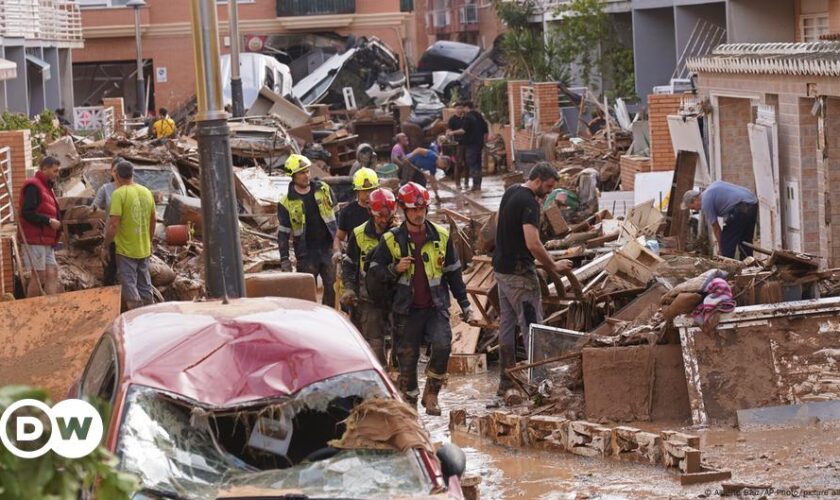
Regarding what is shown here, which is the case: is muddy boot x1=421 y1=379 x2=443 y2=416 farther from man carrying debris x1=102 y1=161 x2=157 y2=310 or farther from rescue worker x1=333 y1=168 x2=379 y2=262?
man carrying debris x1=102 y1=161 x2=157 y2=310

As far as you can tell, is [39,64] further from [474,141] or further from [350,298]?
[350,298]

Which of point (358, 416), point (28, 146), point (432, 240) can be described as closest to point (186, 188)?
point (28, 146)

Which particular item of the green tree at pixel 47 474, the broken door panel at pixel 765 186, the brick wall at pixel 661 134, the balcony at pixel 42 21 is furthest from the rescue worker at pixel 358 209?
the balcony at pixel 42 21

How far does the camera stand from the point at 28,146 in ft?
60.8

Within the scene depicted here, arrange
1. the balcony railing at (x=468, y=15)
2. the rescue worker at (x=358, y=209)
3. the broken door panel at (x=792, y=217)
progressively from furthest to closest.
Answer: the balcony railing at (x=468, y=15)
the broken door panel at (x=792, y=217)
the rescue worker at (x=358, y=209)

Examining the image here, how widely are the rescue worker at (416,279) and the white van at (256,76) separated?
92.3 ft

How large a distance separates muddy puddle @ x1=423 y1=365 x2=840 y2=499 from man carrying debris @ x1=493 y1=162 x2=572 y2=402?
1.57 metres

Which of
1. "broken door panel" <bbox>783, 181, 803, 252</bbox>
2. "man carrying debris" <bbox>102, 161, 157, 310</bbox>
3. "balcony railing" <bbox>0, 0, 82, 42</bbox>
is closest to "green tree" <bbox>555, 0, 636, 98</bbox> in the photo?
"balcony railing" <bbox>0, 0, 82, 42</bbox>

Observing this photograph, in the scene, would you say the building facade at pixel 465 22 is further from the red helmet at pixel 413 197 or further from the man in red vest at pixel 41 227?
the red helmet at pixel 413 197

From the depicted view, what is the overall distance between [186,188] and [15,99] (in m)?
16.4

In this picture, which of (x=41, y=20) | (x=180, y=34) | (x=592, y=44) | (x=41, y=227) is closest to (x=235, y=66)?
(x=592, y=44)

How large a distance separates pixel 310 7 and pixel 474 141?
1097 inches

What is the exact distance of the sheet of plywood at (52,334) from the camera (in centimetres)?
1135

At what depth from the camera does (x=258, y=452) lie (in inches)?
283
